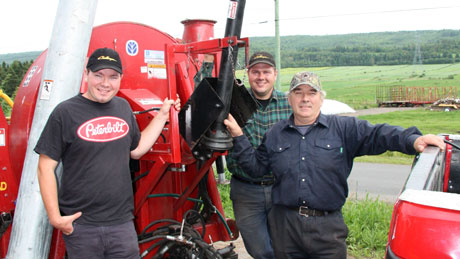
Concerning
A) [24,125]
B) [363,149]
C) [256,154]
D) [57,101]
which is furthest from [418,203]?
[24,125]

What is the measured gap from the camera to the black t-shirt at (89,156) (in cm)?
244

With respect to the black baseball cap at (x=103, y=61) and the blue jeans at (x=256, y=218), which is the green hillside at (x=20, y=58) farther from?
the black baseball cap at (x=103, y=61)

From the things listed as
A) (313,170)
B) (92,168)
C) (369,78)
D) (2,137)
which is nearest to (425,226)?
(313,170)

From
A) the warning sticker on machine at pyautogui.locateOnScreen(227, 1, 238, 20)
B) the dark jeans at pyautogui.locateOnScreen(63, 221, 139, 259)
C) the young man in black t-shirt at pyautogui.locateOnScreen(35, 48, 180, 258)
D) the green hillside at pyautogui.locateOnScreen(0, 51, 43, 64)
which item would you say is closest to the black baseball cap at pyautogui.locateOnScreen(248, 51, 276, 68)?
the warning sticker on machine at pyautogui.locateOnScreen(227, 1, 238, 20)

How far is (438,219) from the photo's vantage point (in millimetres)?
1367

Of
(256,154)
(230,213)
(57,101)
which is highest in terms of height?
(57,101)

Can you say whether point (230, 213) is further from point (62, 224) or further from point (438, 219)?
point (438, 219)

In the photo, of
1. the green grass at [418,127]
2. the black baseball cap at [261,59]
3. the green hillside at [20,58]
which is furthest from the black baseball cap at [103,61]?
the green hillside at [20,58]

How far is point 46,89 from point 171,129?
3.18 ft

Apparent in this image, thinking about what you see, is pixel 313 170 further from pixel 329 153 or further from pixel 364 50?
pixel 364 50

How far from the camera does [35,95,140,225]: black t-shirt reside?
2.44 m

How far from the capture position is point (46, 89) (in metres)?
3.08

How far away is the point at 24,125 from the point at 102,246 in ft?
4.67

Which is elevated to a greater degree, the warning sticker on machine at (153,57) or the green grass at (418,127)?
the warning sticker on machine at (153,57)
